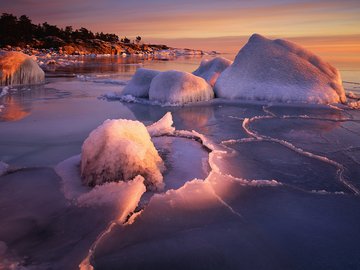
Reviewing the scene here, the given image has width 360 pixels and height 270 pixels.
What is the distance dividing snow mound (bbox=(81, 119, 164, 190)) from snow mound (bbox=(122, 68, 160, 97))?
19.1ft

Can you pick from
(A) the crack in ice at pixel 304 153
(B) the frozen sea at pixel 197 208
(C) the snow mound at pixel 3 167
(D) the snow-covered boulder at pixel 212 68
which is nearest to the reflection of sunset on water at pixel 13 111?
(B) the frozen sea at pixel 197 208

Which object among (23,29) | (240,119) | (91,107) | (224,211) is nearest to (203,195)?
(224,211)

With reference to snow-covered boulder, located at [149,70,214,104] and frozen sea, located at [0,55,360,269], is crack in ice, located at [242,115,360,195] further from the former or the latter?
snow-covered boulder, located at [149,70,214,104]

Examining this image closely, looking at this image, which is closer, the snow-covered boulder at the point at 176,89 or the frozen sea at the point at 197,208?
the frozen sea at the point at 197,208

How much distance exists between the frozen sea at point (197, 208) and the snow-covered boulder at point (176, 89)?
3.20 m

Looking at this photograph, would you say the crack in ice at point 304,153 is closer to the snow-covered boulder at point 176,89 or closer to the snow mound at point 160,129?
the snow mound at point 160,129

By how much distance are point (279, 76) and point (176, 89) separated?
2.93 metres

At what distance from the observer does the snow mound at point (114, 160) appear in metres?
2.66

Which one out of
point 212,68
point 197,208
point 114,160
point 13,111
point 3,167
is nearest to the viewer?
point 197,208

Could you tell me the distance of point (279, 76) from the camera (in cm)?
823

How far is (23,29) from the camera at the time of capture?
63562 mm

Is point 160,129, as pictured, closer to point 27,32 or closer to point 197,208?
point 197,208

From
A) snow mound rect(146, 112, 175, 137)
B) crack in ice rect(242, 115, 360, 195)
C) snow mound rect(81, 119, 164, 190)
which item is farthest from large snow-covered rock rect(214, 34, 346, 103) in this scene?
snow mound rect(81, 119, 164, 190)

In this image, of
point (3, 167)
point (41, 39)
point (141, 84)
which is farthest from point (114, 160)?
A: point (41, 39)
